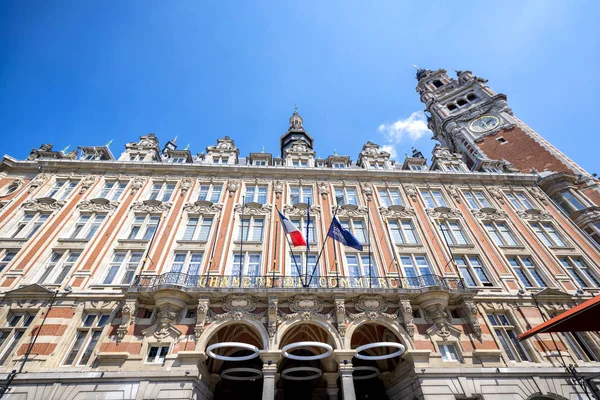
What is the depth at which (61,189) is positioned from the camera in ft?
80.1

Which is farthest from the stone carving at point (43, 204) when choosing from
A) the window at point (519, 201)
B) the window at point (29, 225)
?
the window at point (519, 201)

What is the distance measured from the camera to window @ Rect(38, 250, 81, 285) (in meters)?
18.2

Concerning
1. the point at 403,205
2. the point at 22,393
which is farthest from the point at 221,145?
the point at 22,393

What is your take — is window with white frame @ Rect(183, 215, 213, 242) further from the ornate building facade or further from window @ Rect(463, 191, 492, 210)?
window @ Rect(463, 191, 492, 210)

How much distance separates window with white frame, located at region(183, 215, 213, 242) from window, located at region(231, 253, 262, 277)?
301 centimetres

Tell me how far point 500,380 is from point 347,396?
8.04 meters

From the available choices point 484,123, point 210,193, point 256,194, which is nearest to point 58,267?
point 210,193

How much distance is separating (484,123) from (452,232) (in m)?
29.8

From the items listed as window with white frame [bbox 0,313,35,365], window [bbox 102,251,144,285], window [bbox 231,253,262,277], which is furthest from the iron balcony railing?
window with white frame [bbox 0,313,35,365]

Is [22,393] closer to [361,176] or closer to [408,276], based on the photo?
[408,276]

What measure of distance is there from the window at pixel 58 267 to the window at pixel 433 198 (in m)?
27.1

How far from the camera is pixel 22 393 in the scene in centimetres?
1362

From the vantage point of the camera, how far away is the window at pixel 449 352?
15.9 metres

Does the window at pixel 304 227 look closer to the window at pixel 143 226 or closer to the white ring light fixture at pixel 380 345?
the white ring light fixture at pixel 380 345
